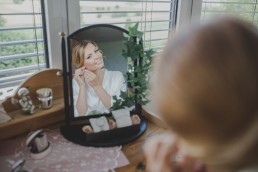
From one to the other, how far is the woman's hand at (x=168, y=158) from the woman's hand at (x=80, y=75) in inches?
20.7

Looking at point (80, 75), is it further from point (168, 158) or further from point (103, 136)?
point (168, 158)

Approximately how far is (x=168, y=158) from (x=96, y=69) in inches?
22.8

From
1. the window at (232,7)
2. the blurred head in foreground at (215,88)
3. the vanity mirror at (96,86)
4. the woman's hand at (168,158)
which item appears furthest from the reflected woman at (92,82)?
the window at (232,7)

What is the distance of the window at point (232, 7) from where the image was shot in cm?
157

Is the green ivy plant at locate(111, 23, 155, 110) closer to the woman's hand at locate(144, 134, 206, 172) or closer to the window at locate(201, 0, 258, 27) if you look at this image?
the woman's hand at locate(144, 134, 206, 172)

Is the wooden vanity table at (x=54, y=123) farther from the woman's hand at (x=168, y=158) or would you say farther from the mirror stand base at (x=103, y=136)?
the woman's hand at (x=168, y=158)

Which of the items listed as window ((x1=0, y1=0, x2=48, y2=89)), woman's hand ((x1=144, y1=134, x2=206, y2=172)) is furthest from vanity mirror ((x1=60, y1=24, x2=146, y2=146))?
woman's hand ((x1=144, y1=134, x2=206, y2=172))

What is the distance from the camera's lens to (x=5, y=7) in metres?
0.93

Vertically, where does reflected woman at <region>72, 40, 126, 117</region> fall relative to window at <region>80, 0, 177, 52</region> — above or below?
below

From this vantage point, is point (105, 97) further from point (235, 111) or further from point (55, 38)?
point (235, 111)

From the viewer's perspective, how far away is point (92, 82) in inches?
38.9

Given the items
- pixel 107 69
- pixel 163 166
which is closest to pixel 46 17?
pixel 107 69

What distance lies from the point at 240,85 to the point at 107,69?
2.50 feet

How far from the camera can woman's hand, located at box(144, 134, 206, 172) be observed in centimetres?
45
